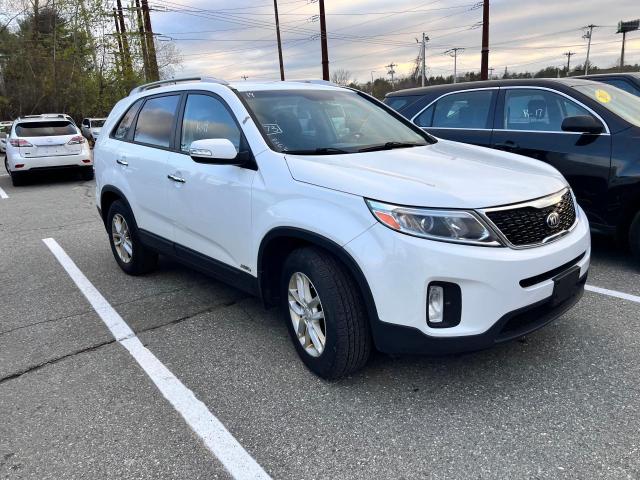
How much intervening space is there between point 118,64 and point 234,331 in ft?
111

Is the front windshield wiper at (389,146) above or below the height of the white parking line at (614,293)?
above

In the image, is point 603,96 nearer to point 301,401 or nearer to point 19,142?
point 301,401

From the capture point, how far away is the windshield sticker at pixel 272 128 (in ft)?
11.0

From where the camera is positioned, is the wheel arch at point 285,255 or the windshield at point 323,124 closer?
the wheel arch at point 285,255

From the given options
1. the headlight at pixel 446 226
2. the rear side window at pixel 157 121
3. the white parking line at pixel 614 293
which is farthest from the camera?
the rear side window at pixel 157 121

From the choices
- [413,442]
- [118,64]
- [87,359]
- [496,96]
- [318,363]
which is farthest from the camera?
[118,64]

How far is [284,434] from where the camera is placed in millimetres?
2590

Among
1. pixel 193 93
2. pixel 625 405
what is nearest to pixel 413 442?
pixel 625 405

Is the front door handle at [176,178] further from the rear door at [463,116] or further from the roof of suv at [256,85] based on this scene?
the rear door at [463,116]

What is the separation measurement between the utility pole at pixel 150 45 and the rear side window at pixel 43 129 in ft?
64.7

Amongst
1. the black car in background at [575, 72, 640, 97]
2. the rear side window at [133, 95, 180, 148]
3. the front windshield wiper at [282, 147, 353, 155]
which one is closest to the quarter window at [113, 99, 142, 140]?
the rear side window at [133, 95, 180, 148]

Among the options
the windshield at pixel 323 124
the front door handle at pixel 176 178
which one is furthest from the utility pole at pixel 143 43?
the windshield at pixel 323 124

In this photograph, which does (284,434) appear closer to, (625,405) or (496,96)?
(625,405)

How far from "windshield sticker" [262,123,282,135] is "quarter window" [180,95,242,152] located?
184mm
